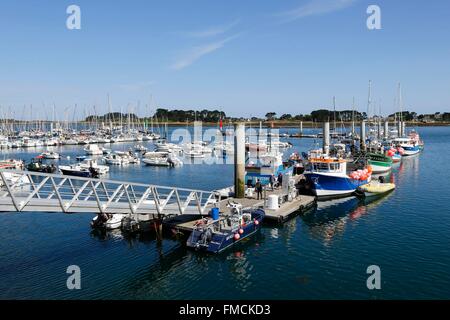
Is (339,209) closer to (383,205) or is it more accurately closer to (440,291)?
(383,205)

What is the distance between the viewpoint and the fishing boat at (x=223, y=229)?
27.1 metres

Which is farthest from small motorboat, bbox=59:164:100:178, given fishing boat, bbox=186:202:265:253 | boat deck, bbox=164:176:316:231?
fishing boat, bbox=186:202:265:253

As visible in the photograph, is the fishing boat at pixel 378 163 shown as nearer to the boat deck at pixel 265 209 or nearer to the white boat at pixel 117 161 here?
the boat deck at pixel 265 209

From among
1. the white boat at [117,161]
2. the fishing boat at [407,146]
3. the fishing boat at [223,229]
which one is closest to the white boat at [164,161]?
the white boat at [117,161]

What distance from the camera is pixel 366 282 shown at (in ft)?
72.6

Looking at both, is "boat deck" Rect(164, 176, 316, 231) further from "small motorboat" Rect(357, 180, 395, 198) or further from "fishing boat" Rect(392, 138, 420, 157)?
"fishing boat" Rect(392, 138, 420, 157)

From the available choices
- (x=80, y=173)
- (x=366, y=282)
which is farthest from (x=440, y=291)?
(x=80, y=173)

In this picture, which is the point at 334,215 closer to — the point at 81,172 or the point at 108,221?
the point at 108,221

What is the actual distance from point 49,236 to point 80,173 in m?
35.8

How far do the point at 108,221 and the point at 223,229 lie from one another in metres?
10.2

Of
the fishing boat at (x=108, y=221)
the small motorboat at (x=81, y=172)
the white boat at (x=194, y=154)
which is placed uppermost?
the white boat at (x=194, y=154)

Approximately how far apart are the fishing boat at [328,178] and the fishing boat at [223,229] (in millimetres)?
13183

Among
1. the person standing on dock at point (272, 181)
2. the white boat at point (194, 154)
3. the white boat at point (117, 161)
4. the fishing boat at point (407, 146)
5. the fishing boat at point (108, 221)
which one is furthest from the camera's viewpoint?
the fishing boat at point (407, 146)

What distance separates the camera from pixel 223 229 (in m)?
29.1
